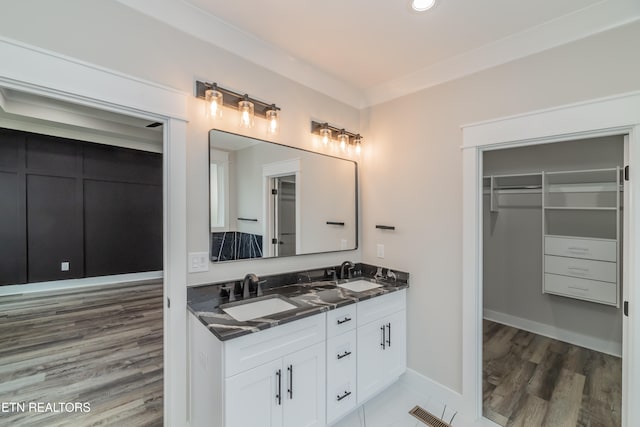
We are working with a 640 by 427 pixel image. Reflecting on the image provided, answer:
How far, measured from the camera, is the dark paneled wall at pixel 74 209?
4375 millimetres

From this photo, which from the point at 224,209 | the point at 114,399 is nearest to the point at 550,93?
the point at 224,209

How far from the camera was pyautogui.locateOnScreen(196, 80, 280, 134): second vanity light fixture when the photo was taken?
173 cm

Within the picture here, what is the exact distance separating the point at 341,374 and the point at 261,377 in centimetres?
65

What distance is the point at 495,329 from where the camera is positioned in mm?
3488

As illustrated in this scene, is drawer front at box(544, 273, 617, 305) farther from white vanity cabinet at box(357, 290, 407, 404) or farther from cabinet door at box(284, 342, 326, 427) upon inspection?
cabinet door at box(284, 342, 326, 427)

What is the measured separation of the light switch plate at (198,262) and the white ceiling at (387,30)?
55.7 inches

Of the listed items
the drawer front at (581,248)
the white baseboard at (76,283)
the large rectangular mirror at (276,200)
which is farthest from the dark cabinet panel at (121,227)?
the drawer front at (581,248)

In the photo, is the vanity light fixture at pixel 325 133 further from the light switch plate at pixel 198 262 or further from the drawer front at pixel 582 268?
the drawer front at pixel 582 268

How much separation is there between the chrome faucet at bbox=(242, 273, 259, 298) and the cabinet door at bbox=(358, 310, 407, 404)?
0.84 metres

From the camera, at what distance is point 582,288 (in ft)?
9.37

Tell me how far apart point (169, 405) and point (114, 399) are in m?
0.99

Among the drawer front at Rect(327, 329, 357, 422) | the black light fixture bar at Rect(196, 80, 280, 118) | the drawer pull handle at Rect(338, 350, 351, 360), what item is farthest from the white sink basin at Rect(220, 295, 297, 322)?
the black light fixture bar at Rect(196, 80, 280, 118)

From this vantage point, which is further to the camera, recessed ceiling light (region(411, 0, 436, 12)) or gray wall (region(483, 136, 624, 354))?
gray wall (region(483, 136, 624, 354))

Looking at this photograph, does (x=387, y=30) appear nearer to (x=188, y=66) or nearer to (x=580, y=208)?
(x=188, y=66)
